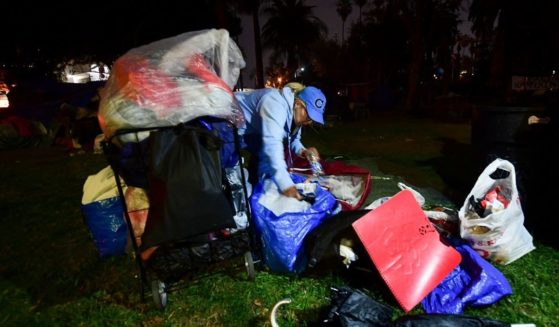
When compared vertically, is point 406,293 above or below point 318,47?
below

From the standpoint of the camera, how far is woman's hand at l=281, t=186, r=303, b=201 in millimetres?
2693

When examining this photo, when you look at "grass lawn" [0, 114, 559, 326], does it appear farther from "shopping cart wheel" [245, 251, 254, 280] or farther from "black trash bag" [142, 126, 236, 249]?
"black trash bag" [142, 126, 236, 249]

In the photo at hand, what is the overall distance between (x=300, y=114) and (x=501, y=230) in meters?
1.79

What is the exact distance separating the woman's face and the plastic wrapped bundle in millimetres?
763

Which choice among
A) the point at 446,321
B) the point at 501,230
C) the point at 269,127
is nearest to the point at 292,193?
the point at 269,127

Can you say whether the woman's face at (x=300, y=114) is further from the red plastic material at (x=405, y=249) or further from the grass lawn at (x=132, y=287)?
the grass lawn at (x=132, y=287)

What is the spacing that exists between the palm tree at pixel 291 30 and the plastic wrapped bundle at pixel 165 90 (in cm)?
3414

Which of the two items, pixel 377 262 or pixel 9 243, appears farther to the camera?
pixel 9 243

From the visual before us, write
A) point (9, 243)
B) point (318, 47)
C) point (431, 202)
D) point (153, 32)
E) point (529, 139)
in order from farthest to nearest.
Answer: point (318, 47)
point (153, 32)
point (431, 202)
point (9, 243)
point (529, 139)

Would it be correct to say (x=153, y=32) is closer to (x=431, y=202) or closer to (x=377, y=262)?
(x=431, y=202)

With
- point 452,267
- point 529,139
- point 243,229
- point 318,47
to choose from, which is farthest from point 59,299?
point 318,47

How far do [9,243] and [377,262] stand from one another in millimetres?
3780

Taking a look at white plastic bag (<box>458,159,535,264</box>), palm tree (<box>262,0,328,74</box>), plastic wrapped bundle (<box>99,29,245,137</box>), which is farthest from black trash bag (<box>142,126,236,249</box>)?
palm tree (<box>262,0,328,74</box>)

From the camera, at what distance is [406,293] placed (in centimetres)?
220
